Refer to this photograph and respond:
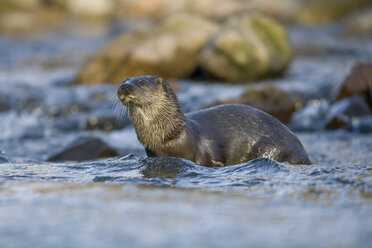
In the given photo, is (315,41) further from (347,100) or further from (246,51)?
(347,100)

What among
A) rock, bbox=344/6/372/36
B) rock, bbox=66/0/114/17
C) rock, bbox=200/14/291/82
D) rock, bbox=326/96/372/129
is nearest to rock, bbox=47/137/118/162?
rock, bbox=326/96/372/129

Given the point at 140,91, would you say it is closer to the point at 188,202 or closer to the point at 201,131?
the point at 201,131

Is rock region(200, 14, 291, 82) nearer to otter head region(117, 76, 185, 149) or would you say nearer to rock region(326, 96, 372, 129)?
rock region(326, 96, 372, 129)

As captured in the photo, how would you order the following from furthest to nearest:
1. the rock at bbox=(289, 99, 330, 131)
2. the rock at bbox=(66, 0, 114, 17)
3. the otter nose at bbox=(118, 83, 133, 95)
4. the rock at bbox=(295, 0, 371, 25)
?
the rock at bbox=(66, 0, 114, 17) < the rock at bbox=(295, 0, 371, 25) < the rock at bbox=(289, 99, 330, 131) < the otter nose at bbox=(118, 83, 133, 95)

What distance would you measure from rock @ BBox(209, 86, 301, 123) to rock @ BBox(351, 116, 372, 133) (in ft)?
3.98

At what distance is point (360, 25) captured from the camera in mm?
22266

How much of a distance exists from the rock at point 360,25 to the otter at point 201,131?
16.7m

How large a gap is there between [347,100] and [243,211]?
23.0 feet

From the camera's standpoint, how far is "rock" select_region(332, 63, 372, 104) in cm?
1102

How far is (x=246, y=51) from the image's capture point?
13.8 metres

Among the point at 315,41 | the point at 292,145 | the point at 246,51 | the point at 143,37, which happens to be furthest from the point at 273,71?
the point at 292,145

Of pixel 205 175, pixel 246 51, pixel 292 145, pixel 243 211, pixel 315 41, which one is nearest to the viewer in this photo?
pixel 243 211

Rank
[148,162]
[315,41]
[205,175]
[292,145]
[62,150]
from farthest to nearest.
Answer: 1. [315,41]
2. [62,150]
3. [292,145]
4. [148,162]
5. [205,175]

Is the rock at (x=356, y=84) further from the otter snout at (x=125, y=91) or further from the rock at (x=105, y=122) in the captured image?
the otter snout at (x=125, y=91)
